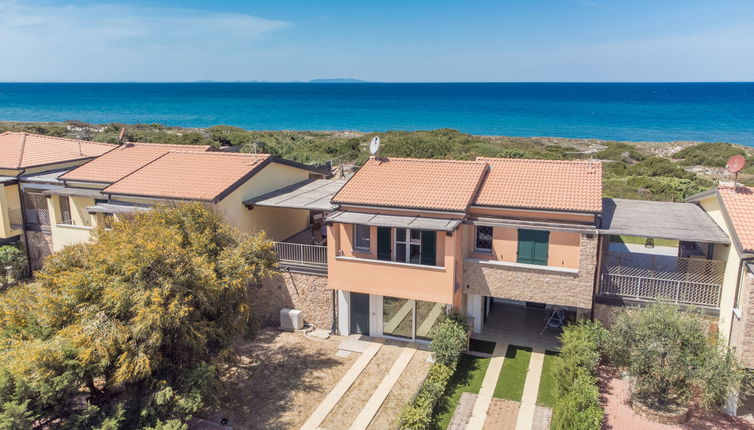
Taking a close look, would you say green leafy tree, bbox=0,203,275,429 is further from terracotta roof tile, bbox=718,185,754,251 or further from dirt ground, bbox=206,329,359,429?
terracotta roof tile, bbox=718,185,754,251

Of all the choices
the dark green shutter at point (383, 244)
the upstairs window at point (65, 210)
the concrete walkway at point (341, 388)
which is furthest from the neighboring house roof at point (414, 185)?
the upstairs window at point (65, 210)

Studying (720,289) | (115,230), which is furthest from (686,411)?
(115,230)

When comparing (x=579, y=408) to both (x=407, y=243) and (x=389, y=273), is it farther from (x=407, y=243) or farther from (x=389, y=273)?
(x=407, y=243)

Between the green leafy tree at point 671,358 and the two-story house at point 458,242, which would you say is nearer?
the green leafy tree at point 671,358

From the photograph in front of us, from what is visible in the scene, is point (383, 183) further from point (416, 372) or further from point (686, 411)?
point (686, 411)

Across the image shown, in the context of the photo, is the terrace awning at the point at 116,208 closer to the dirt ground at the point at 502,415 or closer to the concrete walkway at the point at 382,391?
the concrete walkway at the point at 382,391

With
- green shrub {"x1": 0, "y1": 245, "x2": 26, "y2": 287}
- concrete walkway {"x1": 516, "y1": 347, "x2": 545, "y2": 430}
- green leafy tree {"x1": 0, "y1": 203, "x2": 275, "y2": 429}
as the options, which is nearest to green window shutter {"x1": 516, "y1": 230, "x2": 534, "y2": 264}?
concrete walkway {"x1": 516, "y1": 347, "x2": 545, "y2": 430}
